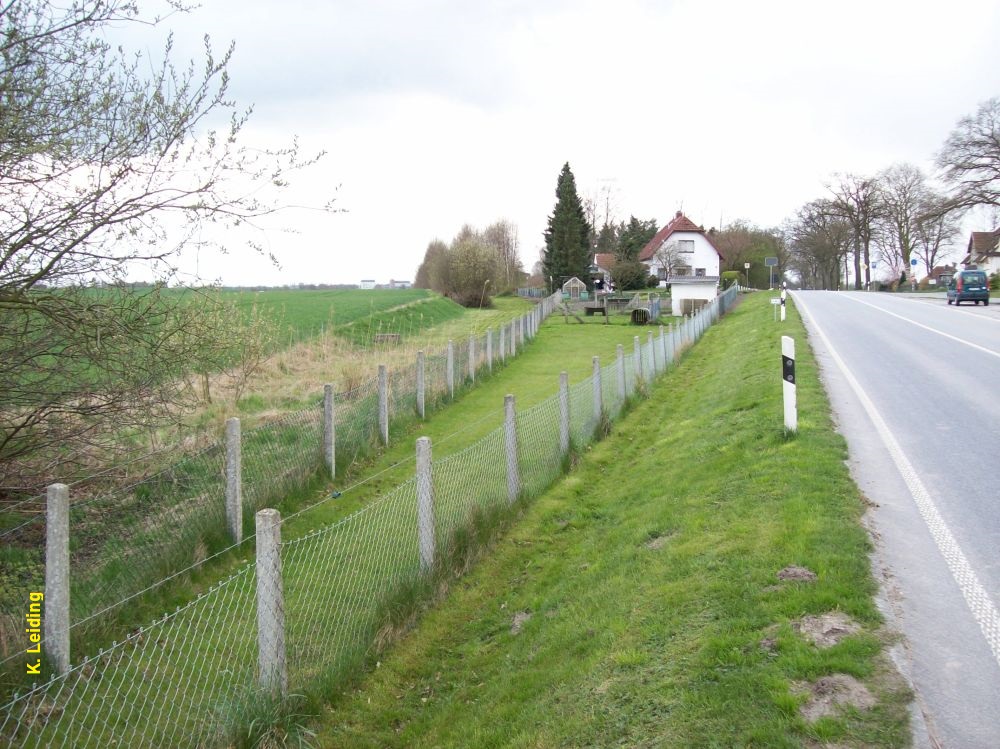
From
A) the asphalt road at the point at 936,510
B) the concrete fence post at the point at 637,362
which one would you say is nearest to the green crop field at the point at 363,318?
the concrete fence post at the point at 637,362

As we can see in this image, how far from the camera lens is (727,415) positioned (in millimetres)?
11367

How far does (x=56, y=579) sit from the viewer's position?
515 centimetres

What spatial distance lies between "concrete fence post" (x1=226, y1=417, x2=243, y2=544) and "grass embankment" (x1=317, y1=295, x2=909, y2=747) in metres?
2.68

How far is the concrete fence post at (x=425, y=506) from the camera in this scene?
22.5ft

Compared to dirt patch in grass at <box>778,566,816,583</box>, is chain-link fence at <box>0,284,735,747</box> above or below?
below

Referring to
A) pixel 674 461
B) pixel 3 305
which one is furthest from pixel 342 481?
pixel 3 305

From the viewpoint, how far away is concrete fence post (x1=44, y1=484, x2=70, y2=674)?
5.10 metres

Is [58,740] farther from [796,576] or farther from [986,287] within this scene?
[986,287]

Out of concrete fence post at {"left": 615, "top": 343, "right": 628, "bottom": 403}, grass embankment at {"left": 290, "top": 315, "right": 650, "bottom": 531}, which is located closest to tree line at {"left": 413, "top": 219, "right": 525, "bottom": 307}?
grass embankment at {"left": 290, "top": 315, "right": 650, "bottom": 531}

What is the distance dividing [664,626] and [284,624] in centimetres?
240

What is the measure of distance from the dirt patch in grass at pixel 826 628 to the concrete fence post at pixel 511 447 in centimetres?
478

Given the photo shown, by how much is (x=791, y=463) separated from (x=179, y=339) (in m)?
6.21

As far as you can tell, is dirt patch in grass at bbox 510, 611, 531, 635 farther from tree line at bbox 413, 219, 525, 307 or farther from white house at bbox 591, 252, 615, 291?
white house at bbox 591, 252, 615, 291

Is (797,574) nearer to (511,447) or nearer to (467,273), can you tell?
(511,447)
